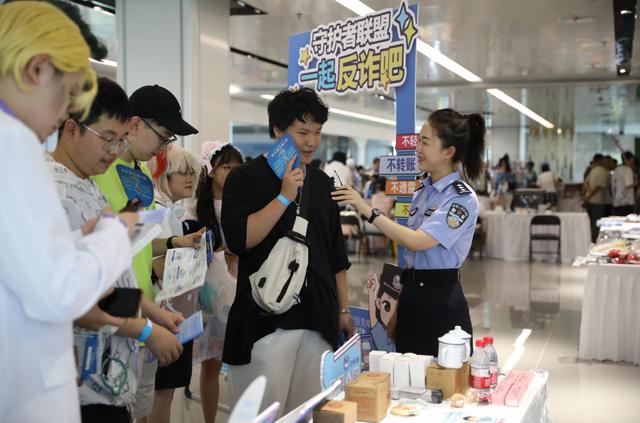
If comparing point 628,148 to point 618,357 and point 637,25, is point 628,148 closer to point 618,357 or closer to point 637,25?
point 637,25

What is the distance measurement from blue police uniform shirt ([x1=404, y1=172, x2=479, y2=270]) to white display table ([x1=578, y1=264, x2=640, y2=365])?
3.13 meters

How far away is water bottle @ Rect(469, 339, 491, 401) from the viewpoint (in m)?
2.08

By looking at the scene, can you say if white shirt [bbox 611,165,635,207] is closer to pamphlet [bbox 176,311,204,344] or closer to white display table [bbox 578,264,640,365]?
white display table [bbox 578,264,640,365]

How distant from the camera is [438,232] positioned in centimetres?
258

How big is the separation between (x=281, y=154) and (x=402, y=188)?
1575 millimetres

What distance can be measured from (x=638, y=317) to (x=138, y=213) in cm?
487

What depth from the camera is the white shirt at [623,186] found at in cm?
1277

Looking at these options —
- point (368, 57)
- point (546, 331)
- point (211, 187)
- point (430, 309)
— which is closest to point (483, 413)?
point (430, 309)

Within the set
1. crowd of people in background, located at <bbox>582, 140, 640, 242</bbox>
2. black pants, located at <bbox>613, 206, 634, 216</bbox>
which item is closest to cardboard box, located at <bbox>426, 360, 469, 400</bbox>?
crowd of people in background, located at <bbox>582, 140, 640, 242</bbox>

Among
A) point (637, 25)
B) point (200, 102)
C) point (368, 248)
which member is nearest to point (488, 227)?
point (368, 248)

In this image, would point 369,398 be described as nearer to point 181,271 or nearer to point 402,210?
point 181,271

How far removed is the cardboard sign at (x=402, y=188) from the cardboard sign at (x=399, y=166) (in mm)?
50

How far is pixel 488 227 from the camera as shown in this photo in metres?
11.8

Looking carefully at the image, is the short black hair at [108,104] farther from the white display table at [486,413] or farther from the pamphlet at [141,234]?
the white display table at [486,413]
